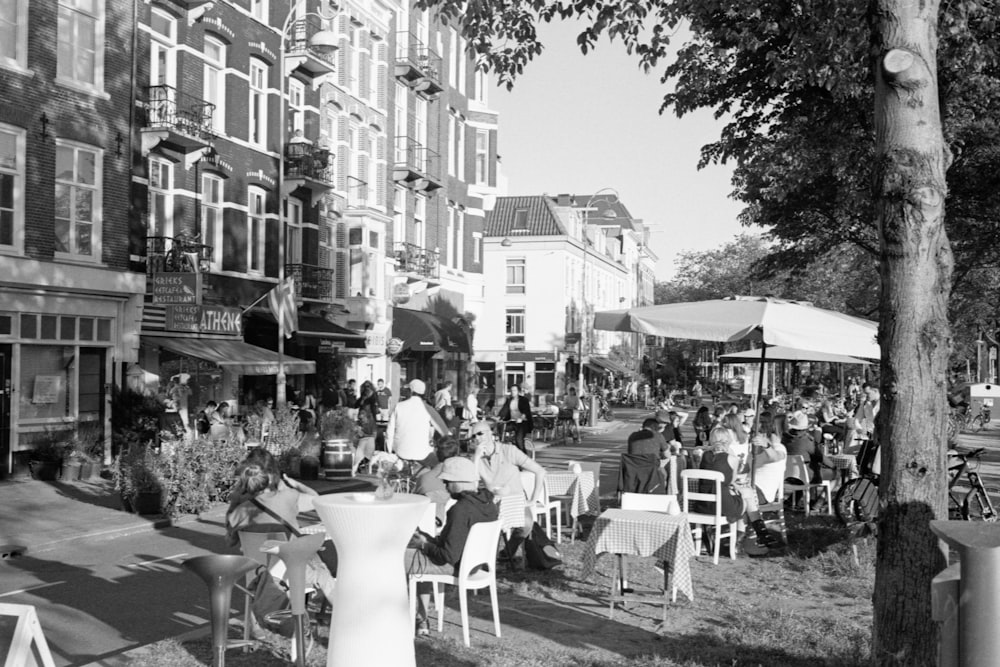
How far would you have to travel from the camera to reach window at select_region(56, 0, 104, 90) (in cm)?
1883

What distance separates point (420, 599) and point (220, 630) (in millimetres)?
1847

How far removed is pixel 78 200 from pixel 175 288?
2421mm

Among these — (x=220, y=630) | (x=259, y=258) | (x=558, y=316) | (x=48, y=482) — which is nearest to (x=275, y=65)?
(x=259, y=258)

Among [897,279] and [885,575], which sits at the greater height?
[897,279]

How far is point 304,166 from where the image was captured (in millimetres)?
26578

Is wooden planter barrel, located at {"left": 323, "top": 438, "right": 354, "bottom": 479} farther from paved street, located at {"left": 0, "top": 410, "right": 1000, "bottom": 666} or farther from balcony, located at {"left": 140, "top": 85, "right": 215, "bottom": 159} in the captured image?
balcony, located at {"left": 140, "top": 85, "right": 215, "bottom": 159}

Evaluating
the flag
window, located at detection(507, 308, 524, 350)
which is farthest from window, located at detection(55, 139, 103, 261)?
window, located at detection(507, 308, 524, 350)

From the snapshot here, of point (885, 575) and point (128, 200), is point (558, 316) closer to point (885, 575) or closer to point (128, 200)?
point (128, 200)

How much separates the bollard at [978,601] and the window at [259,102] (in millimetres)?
24097

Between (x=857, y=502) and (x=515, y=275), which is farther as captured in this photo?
(x=515, y=275)

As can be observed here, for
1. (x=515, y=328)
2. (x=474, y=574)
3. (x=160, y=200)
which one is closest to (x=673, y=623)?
(x=474, y=574)

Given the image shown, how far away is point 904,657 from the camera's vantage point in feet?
16.8

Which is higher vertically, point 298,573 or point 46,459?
point 298,573

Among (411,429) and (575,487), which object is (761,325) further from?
(411,429)
